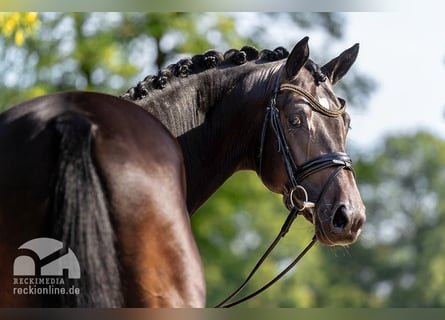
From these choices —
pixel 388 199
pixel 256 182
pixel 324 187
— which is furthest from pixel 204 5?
pixel 388 199

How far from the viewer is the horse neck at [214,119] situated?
4.77m

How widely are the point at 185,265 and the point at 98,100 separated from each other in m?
0.70

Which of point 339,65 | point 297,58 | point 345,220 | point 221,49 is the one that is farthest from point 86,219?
point 221,49

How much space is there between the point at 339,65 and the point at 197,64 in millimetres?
729

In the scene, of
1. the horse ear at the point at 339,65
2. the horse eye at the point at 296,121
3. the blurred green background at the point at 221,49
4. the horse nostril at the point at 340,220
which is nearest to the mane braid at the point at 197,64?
Result: the horse ear at the point at 339,65

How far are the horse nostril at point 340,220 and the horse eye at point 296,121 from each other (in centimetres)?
45

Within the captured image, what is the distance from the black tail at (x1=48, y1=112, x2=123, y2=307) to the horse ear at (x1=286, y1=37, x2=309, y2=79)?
1.56 m

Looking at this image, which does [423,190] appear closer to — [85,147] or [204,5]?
[204,5]

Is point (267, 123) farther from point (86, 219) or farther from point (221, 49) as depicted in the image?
point (221, 49)

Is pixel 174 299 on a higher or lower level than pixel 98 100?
lower

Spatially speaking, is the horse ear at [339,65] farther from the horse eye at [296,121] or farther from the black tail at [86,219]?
the black tail at [86,219]

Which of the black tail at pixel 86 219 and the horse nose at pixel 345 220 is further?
the horse nose at pixel 345 220

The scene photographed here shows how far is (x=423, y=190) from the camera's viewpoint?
28234 mm

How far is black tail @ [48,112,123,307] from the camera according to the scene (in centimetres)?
325
